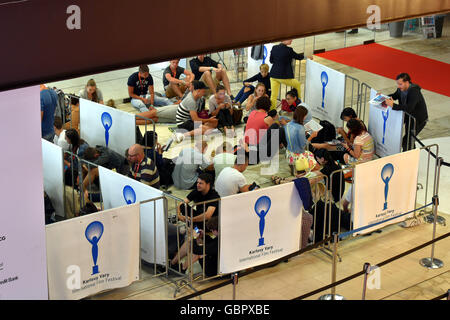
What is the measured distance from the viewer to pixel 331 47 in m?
17.9

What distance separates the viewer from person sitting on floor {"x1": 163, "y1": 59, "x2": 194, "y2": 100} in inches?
508

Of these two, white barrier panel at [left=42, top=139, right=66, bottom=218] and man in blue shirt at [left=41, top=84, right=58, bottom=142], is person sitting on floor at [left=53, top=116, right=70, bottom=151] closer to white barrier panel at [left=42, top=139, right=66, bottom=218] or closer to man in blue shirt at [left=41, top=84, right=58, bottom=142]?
man in blue shirt at [left=41, top=84, right=58, bottom=142]

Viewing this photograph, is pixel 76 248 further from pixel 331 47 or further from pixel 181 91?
pixel 331 47

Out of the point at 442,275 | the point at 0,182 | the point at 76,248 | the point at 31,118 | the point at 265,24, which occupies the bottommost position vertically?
the point at 442,275

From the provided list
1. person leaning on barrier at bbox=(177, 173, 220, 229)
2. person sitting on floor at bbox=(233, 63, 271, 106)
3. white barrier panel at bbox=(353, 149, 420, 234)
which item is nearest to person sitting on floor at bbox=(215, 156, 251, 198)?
person leaning on barrier at bbox=(177, 173, 220, 229)

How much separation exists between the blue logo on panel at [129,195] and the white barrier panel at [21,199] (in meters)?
1.56

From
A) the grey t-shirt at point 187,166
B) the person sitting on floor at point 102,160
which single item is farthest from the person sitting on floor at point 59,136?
the grey t-shirt at point 187,166

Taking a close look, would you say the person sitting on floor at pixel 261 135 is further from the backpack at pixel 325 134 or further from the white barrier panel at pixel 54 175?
the white barrier panel at pixel 54 175

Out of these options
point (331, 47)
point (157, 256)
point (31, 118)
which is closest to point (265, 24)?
point (31, 118)

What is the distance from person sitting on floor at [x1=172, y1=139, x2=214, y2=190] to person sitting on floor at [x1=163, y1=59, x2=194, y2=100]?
343 cm

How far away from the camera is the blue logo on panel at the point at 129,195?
755 centimetres

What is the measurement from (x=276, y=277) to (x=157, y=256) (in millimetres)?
1334

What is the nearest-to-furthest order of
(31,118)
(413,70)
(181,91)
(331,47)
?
1. (31,118)
2. (181,91)
3. (413,70)
4. (331,47)

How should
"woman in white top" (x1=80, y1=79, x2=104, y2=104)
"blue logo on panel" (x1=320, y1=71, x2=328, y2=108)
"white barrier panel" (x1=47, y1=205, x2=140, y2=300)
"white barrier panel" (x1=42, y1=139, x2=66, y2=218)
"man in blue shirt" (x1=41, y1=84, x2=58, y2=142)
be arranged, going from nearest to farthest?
"white barrier panel" (x1=47, y1=205, x2=140, y2=300)
"white barrier panel" (x1=42, y1=139, x2=66, y2=218)
"man in blue shirt" (x1=41, y1=84, x2=58, y2=142)
"woman in white top" (x1=80, y1=79, x2=104, y2=104)
"blue logo on panel" (x1=320, y1=71, x2=328, y2=108)
